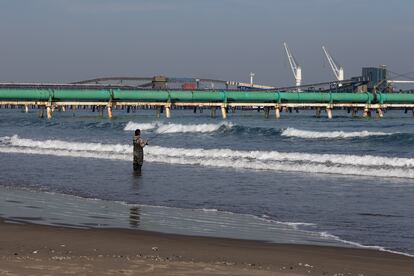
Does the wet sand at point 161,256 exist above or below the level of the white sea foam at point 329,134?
below

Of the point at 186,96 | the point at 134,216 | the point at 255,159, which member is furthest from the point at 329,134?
the point at 186,96

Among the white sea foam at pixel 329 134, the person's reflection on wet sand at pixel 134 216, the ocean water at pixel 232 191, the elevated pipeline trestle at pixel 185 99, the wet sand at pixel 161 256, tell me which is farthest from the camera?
the elevated pipeline trestle at pixel 185 99

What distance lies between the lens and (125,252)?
991 cm

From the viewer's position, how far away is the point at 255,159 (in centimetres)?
3009

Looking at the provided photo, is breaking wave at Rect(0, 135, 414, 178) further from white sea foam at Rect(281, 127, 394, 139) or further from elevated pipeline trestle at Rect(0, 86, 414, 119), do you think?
elevated pipeline trestle at Rect(0, 86, 414, 119)

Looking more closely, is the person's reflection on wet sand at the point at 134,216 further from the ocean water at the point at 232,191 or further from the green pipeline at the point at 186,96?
the green pipeline at the point at 186,96

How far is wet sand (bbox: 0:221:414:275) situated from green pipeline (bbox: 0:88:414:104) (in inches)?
2897

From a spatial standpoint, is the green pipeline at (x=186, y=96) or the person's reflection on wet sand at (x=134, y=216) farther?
the green pipeline at (x=186, y=96)

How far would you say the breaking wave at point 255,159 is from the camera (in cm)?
2544

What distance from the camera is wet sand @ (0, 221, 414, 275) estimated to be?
8.41m

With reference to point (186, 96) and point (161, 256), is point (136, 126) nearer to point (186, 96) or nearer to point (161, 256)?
point (186, 96)

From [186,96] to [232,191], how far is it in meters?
71.5

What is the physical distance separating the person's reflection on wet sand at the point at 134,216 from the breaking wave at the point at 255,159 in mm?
10415

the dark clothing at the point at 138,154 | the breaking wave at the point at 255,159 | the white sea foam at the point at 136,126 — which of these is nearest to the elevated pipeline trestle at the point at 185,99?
the white sea foam at the point at 136,126
